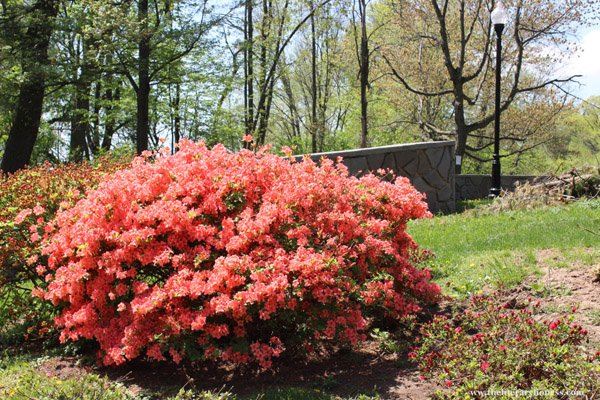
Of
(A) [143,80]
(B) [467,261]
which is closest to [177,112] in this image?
(A) [143,80]

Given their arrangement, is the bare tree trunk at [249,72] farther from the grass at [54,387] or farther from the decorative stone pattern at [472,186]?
the grass at [54,387]

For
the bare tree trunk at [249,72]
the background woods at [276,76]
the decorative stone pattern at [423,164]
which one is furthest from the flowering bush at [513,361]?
the bare tree trunk at [249,72]

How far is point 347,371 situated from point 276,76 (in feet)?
77.8

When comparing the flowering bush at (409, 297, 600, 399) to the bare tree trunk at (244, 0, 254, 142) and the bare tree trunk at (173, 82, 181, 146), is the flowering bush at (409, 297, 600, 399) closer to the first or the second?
the bare tree trunk at (244, 0, 254, 142)

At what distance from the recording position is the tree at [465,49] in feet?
65.6

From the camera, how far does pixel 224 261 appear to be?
3.99m

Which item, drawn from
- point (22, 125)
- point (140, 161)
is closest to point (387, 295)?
point (140, 161)

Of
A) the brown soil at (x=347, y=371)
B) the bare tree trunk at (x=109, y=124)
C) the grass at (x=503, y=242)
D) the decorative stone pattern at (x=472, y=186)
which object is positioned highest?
the bare tree trunk at (x=109, y=124)

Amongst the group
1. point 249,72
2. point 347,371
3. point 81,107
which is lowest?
point 347,371

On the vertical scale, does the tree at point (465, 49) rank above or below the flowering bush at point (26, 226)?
above

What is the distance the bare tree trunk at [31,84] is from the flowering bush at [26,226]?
Result: 34.0ft

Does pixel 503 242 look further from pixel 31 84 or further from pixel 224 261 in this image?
pixel 31 84

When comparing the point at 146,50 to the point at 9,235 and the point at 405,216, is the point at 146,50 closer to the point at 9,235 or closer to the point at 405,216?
the point at 9,235

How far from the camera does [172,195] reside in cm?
455
